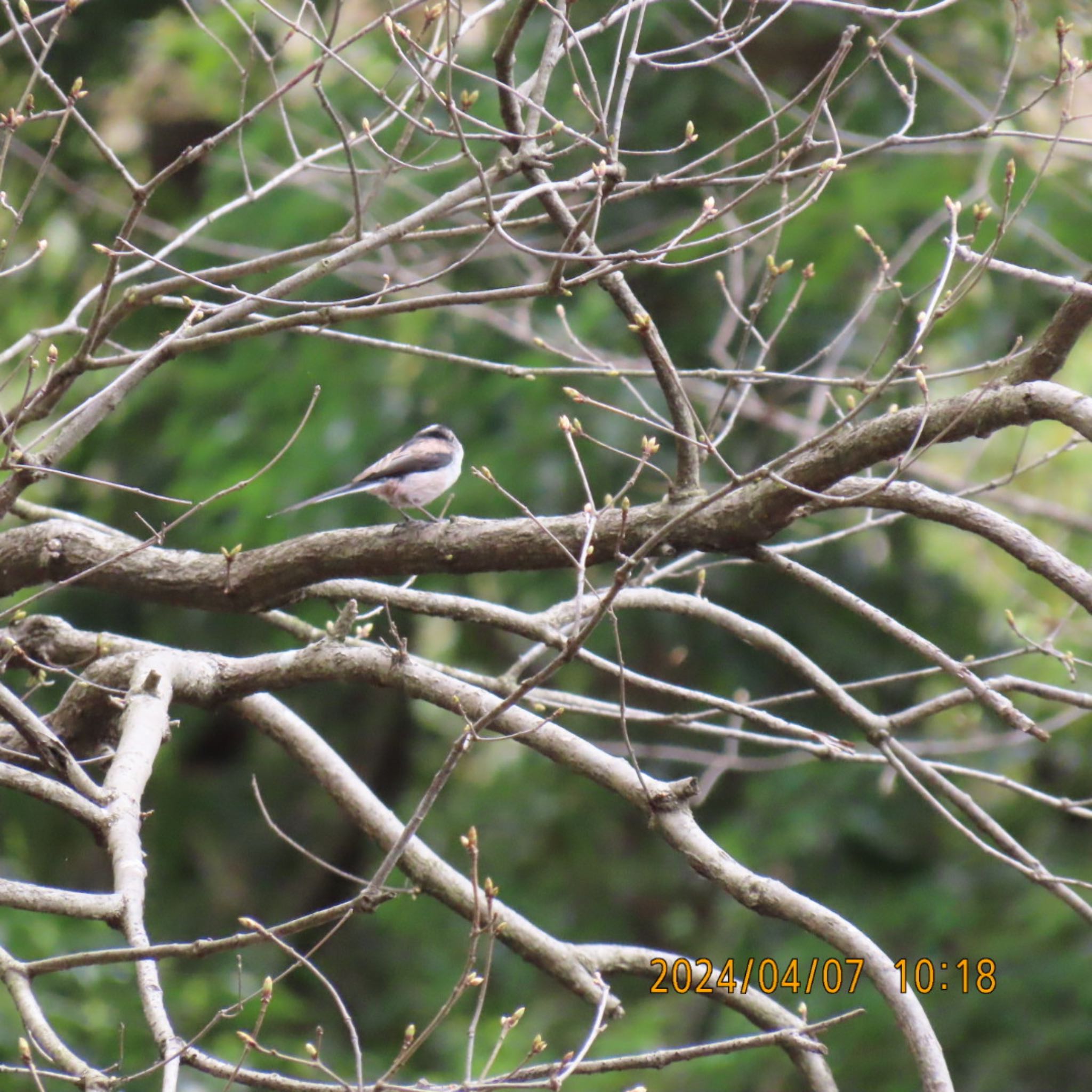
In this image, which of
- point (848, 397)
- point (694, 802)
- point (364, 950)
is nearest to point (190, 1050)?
point (694, 802)

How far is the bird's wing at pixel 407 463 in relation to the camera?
5301mm

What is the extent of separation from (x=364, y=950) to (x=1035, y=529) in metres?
5.39

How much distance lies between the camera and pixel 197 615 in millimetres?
7293

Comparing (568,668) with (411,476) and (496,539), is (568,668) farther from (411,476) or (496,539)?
(496,539)

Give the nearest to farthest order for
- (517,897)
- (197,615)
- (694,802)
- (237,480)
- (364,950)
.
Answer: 1. (694,802)
2. (237,480)
3. (197,615)
4. (517,897)
5. (364,950)

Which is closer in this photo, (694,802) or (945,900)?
(694,802)

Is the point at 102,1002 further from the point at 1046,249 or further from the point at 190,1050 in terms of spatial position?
the point at 1046,249

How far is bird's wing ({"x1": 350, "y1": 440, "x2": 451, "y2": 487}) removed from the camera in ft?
17.4
